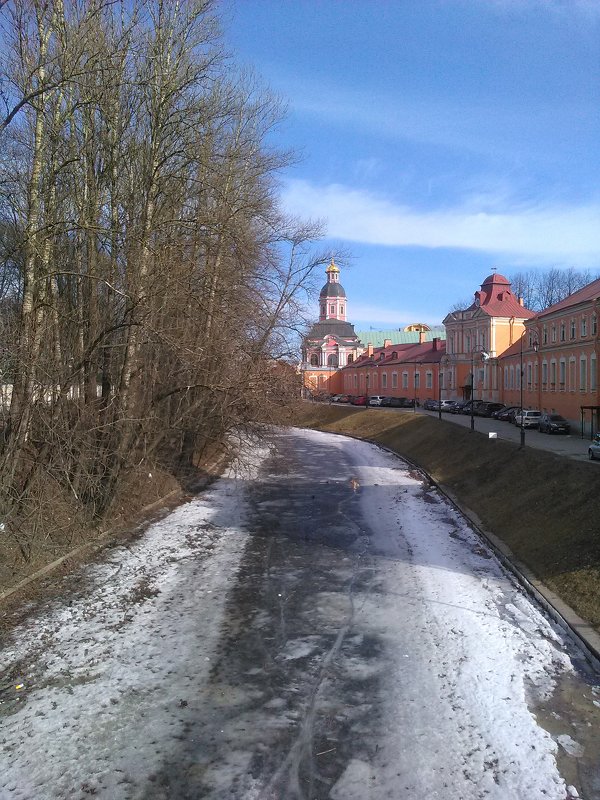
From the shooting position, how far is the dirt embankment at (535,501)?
36.4ft

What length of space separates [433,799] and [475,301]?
6592cm

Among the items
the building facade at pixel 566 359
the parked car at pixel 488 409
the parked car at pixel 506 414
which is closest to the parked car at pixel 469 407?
the parked car at pixel 488 409

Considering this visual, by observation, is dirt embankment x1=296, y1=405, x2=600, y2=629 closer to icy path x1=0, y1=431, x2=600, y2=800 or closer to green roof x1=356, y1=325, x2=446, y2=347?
icy path x1=0, y1=431, x2=600, y2=800

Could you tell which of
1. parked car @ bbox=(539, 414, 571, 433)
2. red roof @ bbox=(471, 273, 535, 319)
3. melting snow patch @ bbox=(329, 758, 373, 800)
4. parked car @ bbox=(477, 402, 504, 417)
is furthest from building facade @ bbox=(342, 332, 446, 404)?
melting snow patch @ bbox=(329, 758, 373, 800)

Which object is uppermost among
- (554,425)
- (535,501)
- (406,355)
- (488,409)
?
(406,355)

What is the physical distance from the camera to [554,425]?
37719 mm

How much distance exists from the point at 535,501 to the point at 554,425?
74.4 ft

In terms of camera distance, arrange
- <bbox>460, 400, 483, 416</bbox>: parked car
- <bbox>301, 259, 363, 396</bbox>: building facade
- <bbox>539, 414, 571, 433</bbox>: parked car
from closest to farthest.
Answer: <bbox>539, 414, 571, 433</bbox>: parked car, <bbox>460, 400, 483, 416</bbox>: parked car, <bbox>301, 259, 363, 396</bbox>: building facade

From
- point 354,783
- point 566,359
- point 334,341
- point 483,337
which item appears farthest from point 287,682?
point 334,341

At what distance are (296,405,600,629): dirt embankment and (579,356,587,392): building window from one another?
9019 millimetres

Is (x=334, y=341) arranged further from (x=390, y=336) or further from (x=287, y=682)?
(x=287, y=682)

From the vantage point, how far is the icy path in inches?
212

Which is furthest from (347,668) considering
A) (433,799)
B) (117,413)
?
(117,413)

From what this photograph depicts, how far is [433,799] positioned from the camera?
5.07 meters
